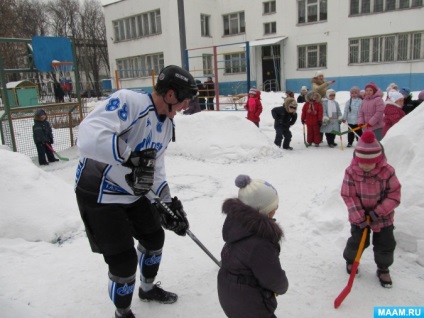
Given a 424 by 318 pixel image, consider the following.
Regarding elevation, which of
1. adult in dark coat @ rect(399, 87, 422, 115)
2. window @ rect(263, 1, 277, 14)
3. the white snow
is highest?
window @ rect(263, 1, 277, 14)

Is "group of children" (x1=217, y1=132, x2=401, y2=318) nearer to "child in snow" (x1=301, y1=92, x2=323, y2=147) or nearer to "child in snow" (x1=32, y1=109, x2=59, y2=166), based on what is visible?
"child in snow" (x1=301, y1=92, x2=323, y2=147)

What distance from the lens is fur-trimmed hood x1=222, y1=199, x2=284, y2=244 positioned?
6.62 feet

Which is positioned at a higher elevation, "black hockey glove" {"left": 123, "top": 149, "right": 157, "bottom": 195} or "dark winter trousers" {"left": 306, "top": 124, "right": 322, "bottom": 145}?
"black hockey glove" {"left": 123, "top": 149, "right": 157, "bottom": 195}

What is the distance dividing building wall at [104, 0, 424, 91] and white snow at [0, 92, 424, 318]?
13.9 meters

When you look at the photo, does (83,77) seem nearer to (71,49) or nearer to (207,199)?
(71,49)

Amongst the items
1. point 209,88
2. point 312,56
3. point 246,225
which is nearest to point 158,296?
point 246,225

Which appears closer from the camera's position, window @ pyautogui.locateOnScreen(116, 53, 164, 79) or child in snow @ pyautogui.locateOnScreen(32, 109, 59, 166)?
child in snow @ pyautogui.locateOnScreen(32, 109, 59, 166)

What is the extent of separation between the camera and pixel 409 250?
3.49 meters

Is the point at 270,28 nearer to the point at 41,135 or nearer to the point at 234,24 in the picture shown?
the point at 234,24

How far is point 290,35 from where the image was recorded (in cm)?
2234

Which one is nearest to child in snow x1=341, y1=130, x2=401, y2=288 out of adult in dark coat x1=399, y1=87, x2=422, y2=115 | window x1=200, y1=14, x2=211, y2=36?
adult in dark coat x1=399, y1=87, x2=422, y2=115

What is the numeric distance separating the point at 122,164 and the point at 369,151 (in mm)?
1971

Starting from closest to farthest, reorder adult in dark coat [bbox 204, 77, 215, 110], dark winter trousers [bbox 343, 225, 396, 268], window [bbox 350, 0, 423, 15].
A: 1. dark winter trousers [bbox 343, 225, 396, 268]
2. adult in dark coat [bbox 204, 77, 215, 110]
3. window [bbox 350, 0, 423, 15]

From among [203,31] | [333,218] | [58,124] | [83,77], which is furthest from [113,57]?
[333,218]
